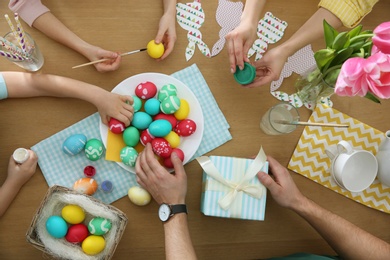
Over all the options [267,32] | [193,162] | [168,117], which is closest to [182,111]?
[168,117]

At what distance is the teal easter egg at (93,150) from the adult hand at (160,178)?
11cm

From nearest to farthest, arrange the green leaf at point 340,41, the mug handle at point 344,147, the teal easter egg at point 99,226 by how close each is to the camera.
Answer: the green leaf at point 340,41 < the teal easter egg at point 99,226 < the mug handle at point 344,147

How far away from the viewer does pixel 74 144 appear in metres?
0.94

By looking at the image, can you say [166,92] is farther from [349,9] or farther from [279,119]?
[349,9]

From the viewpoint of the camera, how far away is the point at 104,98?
0.96 m

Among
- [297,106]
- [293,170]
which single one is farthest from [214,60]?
[293,170]

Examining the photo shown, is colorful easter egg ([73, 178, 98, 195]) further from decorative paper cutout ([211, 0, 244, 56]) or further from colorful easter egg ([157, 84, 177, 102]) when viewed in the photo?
decorative paper cutout ([211, 0, 244, 56])

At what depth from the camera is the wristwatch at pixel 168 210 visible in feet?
3.03

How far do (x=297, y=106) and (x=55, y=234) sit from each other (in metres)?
0.75

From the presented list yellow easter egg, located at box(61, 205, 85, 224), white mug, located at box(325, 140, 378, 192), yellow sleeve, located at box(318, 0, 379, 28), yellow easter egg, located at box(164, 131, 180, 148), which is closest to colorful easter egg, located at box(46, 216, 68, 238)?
yellow easter egg, located at box(61, 205, 85, 224)

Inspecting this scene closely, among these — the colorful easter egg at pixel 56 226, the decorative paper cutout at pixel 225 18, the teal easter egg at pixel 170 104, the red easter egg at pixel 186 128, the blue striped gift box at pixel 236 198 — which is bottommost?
the colorful easter egg at pixel 56 226

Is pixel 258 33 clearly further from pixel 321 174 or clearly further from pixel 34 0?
pixel 34 0

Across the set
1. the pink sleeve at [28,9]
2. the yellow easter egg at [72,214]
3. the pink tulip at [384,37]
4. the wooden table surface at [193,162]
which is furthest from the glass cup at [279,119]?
the pink sleeve at [28,9]

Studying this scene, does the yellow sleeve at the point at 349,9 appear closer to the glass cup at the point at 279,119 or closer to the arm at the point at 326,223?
the glass cup at the point at 279,119
